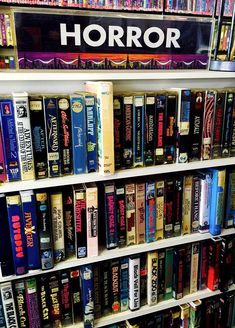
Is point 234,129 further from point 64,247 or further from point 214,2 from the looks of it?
point 64,247

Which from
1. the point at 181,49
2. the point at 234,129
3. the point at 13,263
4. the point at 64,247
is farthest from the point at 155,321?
the point at 181,49

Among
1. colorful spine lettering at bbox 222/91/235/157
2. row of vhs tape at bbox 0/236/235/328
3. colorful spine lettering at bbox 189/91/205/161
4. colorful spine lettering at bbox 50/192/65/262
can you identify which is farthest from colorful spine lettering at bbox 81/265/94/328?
colorful spine lettering at bbox 222/91/235/157

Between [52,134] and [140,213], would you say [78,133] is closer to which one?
[52,134]

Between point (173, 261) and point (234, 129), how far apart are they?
58 cm

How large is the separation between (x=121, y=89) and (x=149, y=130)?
234mm

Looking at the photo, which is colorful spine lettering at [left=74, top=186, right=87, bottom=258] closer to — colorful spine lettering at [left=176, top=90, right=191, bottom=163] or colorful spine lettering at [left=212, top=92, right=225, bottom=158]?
colorful spine lettering at [left=176, top=90, right=191, bottom=163]

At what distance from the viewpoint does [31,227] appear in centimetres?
95

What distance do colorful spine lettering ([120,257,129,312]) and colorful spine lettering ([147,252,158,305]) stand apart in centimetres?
9

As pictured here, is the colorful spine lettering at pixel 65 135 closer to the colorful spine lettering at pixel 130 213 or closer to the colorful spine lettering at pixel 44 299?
the colorful spine lettering at pixel 130 213

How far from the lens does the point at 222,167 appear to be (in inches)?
45.6

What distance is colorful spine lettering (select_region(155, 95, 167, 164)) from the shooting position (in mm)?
1007

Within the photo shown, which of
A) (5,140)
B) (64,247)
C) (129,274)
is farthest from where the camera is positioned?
(129,274)

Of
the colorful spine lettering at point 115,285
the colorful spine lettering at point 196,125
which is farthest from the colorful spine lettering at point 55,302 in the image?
the colorful spine lettering at point 196,125

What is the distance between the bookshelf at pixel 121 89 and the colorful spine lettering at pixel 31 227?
0.03 meters
